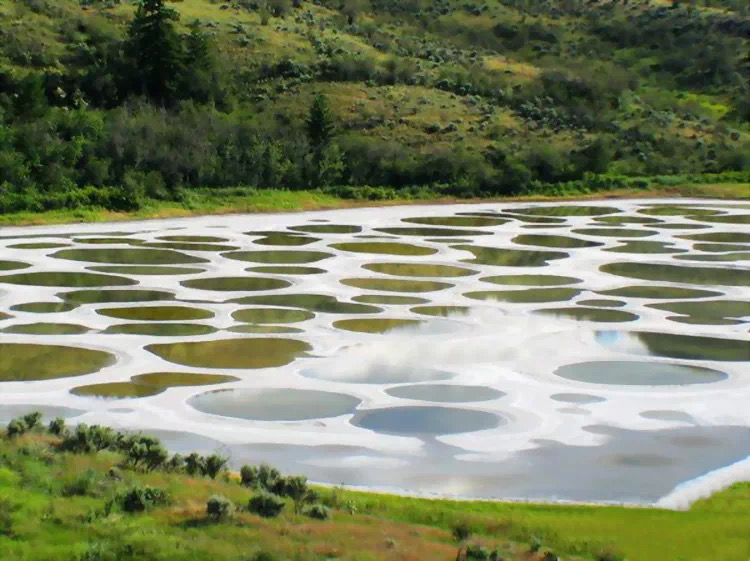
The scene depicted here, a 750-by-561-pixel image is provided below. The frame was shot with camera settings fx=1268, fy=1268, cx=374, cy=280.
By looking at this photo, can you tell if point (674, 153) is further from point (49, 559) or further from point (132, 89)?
point (49, 559)

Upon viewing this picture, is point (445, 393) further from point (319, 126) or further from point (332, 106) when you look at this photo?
point (332, 106)

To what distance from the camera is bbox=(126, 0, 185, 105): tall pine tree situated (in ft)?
286

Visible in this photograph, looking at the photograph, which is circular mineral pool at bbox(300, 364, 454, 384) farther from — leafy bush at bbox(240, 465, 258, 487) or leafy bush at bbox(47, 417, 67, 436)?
leafy bush at bbox(240, 465, 258, 487)

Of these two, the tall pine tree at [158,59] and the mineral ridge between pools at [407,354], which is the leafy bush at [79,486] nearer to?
the mineral ridge between pools at [407,354]

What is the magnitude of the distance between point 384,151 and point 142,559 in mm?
68752

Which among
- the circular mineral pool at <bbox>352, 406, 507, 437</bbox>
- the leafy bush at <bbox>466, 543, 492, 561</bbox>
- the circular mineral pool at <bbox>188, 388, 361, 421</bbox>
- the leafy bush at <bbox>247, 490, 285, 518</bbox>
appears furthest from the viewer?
the circular mineral pool at <bbox>188, 388, 361, 421</bbox>

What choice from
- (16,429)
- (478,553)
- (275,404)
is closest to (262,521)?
(478,553)

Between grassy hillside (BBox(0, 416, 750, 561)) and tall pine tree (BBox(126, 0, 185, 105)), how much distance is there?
69115mm

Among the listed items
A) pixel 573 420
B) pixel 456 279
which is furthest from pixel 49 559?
pixel 456 279

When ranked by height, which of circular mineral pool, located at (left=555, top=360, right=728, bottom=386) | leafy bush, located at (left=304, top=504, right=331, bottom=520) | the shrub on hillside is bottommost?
circular mineral pool, located at (left=555, top=360, right=728, bottom=386)

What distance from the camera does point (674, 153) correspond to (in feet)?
320

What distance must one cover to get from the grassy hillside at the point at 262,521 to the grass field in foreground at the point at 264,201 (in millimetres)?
41943

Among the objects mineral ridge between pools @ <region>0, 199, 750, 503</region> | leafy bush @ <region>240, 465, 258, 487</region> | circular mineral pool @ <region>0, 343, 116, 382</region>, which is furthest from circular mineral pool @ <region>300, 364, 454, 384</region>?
leafy bush @ <region>240, 465, 258, 487</region>

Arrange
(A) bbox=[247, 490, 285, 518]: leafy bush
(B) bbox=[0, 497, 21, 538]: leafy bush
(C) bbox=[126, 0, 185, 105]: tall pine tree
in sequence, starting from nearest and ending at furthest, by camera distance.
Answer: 1. (B) bbox=[0, 497, 21, 538]: leafy bush
2. (A) bbox=[247, 490, 285, 518]: leafy bush
3. (C) bbox=[126, 0, 185, 105]: tall pine tree
